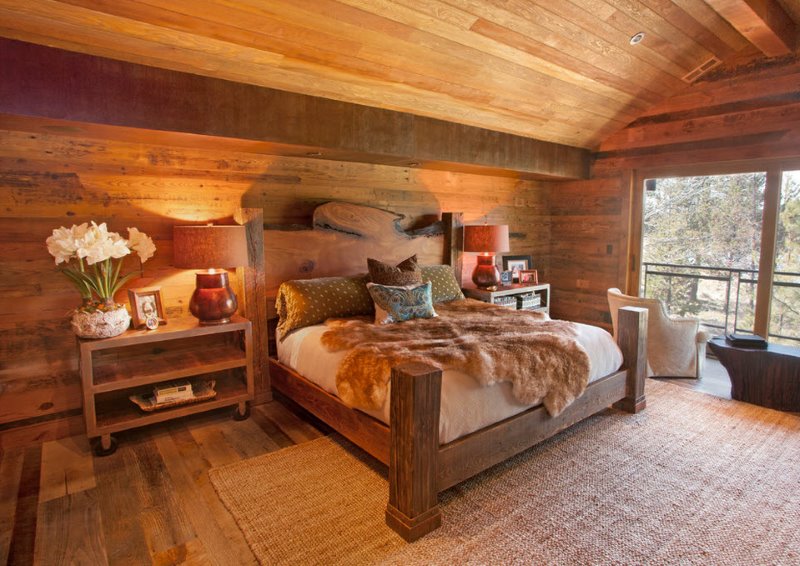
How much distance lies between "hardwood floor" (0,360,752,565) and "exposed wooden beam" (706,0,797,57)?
3.72m

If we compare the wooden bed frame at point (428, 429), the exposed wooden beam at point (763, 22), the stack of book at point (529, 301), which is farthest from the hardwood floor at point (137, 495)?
the exposed wooden beam at point (763, 22)

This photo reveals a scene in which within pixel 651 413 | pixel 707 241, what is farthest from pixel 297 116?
pixel 707 241

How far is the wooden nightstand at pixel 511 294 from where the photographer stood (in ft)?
14.5

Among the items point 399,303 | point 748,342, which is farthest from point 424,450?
point 748,342

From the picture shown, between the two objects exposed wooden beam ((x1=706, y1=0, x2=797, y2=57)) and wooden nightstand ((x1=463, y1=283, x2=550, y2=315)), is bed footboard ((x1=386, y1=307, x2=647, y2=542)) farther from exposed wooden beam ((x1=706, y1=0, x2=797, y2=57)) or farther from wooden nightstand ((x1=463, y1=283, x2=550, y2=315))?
exposed wooden beam ((x1=706, y1=0, x2=797, y2=57))

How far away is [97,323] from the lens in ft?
8.40

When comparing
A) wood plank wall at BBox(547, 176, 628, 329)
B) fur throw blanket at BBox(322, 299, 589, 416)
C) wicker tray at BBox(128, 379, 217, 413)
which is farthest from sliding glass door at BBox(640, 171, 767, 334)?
wicker tray at BBox(128, 379, 217, 413)

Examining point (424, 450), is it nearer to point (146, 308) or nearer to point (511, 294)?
point (146, 308)

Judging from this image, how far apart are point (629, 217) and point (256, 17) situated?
410 cm

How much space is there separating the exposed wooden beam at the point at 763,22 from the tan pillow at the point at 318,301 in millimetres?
2942

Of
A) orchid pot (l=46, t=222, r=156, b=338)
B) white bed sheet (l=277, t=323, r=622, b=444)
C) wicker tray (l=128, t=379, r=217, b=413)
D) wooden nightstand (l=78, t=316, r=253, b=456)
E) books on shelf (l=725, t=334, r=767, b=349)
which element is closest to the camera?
white bed sheet (l=277, t=323, r=622, b=444)

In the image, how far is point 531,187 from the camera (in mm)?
5441

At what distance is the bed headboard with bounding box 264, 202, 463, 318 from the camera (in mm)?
3512

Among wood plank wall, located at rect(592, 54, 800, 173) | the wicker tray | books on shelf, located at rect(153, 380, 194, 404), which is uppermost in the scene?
wood plank wall, located at rect(592, 54, 800, 173)
